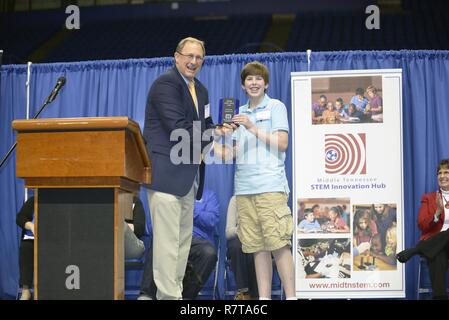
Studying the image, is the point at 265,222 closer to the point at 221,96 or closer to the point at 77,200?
the point at 77,200

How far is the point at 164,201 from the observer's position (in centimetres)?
366

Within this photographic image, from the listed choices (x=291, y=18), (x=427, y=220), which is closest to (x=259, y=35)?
(x=291, y=18)

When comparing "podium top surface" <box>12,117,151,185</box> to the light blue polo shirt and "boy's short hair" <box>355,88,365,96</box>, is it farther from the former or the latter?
"boy's short hair" <box>355,88,365,96</box>

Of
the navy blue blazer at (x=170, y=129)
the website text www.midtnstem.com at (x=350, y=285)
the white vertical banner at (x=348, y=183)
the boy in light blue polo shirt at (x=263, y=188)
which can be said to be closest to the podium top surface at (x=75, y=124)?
the navy blue blazer at (x=170, y=129)

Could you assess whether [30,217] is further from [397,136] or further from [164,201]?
[397,136]

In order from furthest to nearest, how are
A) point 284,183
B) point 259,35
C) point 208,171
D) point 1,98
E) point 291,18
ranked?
1. point 291,18
2. point 259,35
3. point 1,98
4. point 208,171
5. point 284,183

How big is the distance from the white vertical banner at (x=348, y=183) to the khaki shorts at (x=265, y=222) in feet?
4.21

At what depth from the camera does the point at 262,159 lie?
4.51 metres

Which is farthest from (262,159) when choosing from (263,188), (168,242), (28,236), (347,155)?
(28,236)

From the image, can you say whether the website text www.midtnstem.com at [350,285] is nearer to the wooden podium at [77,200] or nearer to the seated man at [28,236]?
the seated man at [28,236]

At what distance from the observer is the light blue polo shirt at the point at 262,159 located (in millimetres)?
4406

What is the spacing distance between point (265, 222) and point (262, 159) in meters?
0.42

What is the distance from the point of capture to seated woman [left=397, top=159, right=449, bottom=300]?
17.3ft
